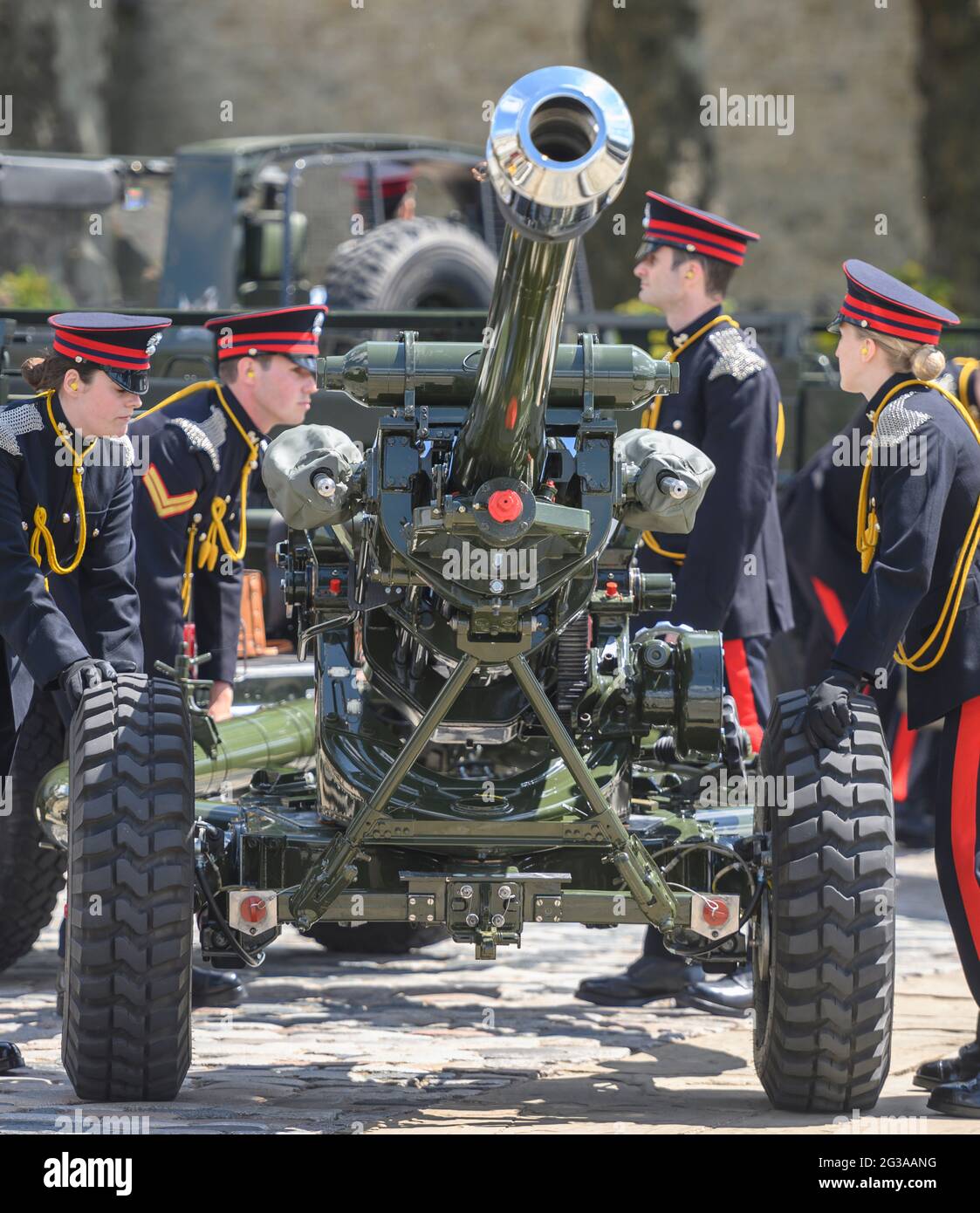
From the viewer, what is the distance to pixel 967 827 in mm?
4953

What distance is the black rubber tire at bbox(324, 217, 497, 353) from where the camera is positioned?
8.66 meters

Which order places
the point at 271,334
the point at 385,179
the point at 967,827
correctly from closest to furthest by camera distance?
the point at 967,827 → the point at 271,334 → the point at 385,179

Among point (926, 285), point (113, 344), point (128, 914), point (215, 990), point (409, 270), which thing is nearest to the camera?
point (128, 914)

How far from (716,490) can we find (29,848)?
2.14 m

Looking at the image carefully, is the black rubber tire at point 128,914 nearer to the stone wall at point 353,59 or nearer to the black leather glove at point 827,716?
the black leather glove at point 827,716

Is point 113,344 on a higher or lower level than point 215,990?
higher

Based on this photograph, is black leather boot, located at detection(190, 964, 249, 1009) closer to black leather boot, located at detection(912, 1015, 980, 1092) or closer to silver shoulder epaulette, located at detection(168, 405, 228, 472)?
silver shoulder epaulette, located at detection(168, 405, 228, 472)

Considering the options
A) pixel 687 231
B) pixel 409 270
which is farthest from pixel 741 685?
pixel 409 270

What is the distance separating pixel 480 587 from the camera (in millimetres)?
4523

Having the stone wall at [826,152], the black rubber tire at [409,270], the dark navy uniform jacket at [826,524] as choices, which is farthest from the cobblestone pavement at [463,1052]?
the stone wall at [826,152]

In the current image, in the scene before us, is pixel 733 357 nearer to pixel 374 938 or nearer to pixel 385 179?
pixel 374 938

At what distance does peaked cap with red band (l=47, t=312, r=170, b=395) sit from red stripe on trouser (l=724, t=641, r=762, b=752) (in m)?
1.93
